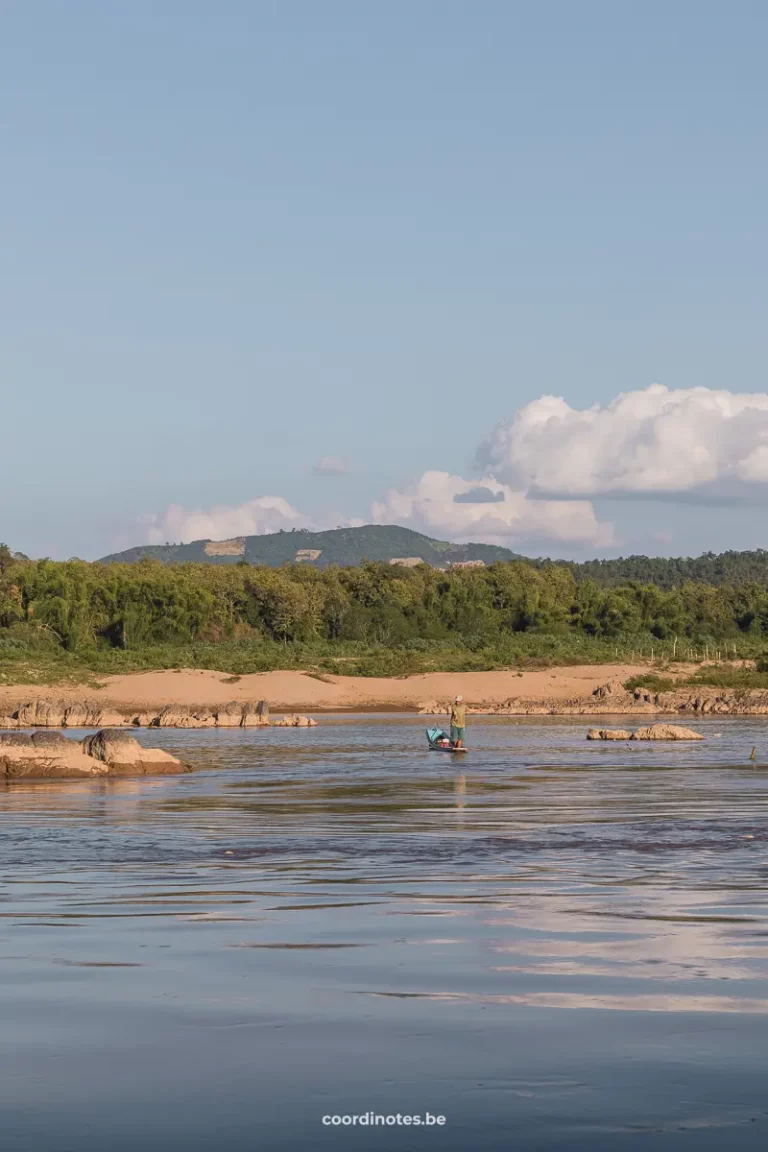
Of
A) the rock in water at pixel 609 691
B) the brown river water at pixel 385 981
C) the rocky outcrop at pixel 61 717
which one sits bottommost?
the brown river water at pixel 385 981

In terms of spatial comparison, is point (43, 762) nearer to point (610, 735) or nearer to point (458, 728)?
point (458, 728)

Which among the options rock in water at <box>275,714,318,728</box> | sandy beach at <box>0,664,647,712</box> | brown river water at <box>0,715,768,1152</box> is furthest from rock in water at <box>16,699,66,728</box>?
brown river water at <box>0,715,768,1152</box>

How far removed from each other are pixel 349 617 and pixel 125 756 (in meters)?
74.2

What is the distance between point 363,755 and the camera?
37781 millimetres

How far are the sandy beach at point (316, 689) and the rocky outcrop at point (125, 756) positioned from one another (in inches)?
1489

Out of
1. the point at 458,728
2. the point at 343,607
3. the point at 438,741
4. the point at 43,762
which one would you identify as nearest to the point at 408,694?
the point at 343,607

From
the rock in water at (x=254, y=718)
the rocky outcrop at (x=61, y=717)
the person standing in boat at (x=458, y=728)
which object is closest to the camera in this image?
the person standing in boat at (x=458, y=728)

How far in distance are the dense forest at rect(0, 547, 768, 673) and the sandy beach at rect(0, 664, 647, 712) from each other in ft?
14.5

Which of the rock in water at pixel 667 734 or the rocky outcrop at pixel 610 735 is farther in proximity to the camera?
the rocky outcrop at pixel 610 735

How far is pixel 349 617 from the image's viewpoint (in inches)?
4065

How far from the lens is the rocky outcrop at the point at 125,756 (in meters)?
29.0

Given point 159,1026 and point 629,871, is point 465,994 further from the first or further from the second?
point 629,871

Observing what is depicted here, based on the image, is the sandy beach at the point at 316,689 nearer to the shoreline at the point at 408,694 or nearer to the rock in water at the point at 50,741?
the shoreline at the point at 408,694

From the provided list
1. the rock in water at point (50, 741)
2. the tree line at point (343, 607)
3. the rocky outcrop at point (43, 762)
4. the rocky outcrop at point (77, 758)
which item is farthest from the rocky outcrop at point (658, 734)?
the tree line at point (343, 607)
